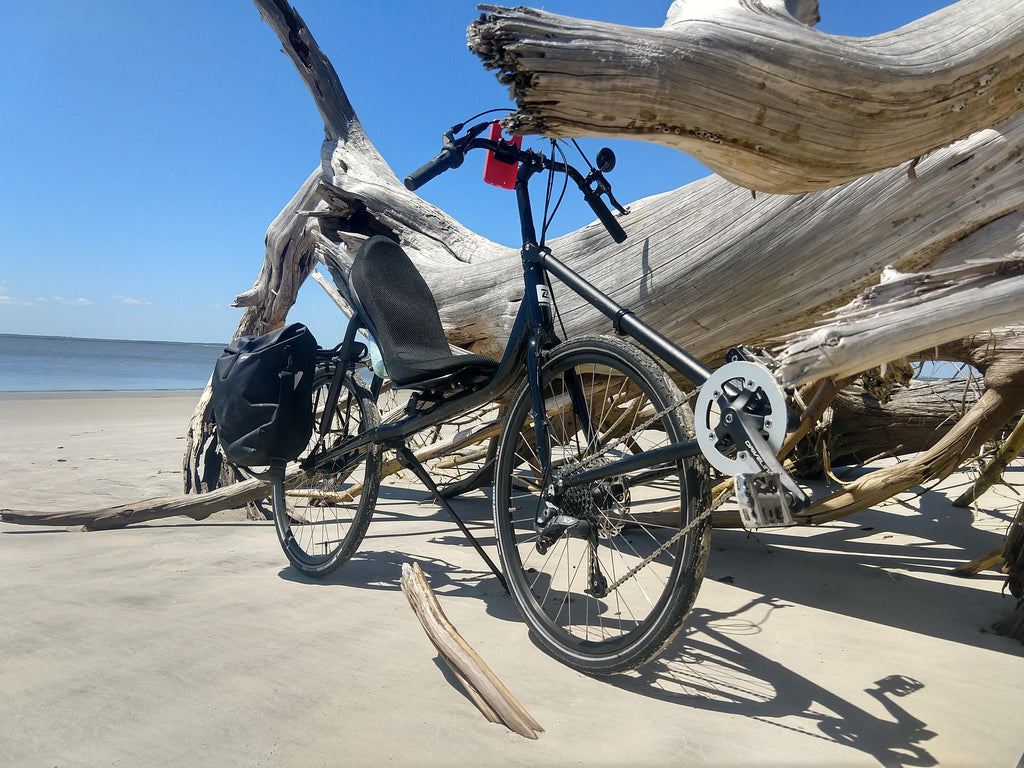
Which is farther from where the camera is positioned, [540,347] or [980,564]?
[980,564]

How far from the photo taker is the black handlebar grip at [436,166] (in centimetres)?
245

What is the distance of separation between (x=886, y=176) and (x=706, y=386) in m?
1.59

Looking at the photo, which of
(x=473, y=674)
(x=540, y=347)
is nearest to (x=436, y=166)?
(x=540, y=347)

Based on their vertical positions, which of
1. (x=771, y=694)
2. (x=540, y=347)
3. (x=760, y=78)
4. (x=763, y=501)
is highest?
(x=760, y=78)

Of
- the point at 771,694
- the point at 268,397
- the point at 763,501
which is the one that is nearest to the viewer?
the point at 763,501

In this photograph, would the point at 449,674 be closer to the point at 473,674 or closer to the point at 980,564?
the point at 473,674

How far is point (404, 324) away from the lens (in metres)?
3.21

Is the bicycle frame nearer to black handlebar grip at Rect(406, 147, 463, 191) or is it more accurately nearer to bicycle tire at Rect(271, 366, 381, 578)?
black handlebar grip at Rect(406, 147, 463, 191)

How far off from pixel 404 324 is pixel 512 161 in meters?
1.02

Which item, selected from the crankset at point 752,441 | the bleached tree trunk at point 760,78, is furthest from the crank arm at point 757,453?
the bleached tree trunk at point 760,78

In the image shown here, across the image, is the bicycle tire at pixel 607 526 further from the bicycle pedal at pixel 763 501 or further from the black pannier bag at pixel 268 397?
the black pannier bag at pixel 268 397

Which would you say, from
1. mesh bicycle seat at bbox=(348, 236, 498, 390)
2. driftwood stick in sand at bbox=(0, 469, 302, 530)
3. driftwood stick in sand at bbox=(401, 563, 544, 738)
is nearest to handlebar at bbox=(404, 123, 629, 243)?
mesh bicycle seat at bbox=(348, 236, 498, 390)

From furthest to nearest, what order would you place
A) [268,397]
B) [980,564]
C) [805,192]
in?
[268,397] < [980,564] < [805,192]

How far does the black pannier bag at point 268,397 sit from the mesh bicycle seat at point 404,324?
0.42 meters
